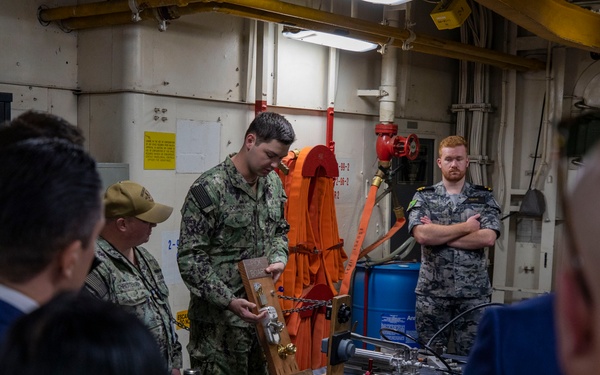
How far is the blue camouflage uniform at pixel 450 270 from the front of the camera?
13.5 feet

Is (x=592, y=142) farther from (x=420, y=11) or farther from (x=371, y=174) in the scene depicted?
(x=420, y=11)

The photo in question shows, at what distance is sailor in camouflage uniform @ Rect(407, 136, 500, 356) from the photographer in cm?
409

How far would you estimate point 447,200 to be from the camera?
13.9ft

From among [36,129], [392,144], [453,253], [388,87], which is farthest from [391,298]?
[36,129]

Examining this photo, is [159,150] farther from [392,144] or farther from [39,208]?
[39,208]

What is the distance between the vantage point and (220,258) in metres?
3.03

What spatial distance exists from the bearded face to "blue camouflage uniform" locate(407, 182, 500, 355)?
3.9 inches

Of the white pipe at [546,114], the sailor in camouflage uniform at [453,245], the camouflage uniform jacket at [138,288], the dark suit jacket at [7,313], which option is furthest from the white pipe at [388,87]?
the dark suit jacket at [7,313]

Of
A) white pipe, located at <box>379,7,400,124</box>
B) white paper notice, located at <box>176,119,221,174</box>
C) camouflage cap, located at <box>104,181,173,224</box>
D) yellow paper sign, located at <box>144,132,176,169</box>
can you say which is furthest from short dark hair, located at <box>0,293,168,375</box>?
white pipe, located at <box>379,7,400,124</box>

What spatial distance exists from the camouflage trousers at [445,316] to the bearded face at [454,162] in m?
0.72

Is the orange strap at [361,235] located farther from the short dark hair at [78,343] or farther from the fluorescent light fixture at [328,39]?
the short dark hair at [78,343]

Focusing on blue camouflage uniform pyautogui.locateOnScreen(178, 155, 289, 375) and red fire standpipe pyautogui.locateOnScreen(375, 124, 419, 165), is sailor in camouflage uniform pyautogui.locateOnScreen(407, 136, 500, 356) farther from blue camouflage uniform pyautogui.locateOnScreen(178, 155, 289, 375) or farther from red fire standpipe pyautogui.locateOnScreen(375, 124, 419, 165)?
blue camouflage uniform pyautogui.locateOnScreen(178, 155, 289, 375)

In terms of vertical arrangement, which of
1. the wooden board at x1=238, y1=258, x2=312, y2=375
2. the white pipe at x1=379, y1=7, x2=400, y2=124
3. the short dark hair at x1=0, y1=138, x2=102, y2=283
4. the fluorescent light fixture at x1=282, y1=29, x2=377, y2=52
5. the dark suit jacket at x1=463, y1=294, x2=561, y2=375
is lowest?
the wooden board at x1=238, y1=258, x2=312, y2=375

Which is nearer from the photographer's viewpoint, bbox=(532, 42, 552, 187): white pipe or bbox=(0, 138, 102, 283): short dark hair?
bbox=(0, 138, 102, 283): short dark hair
